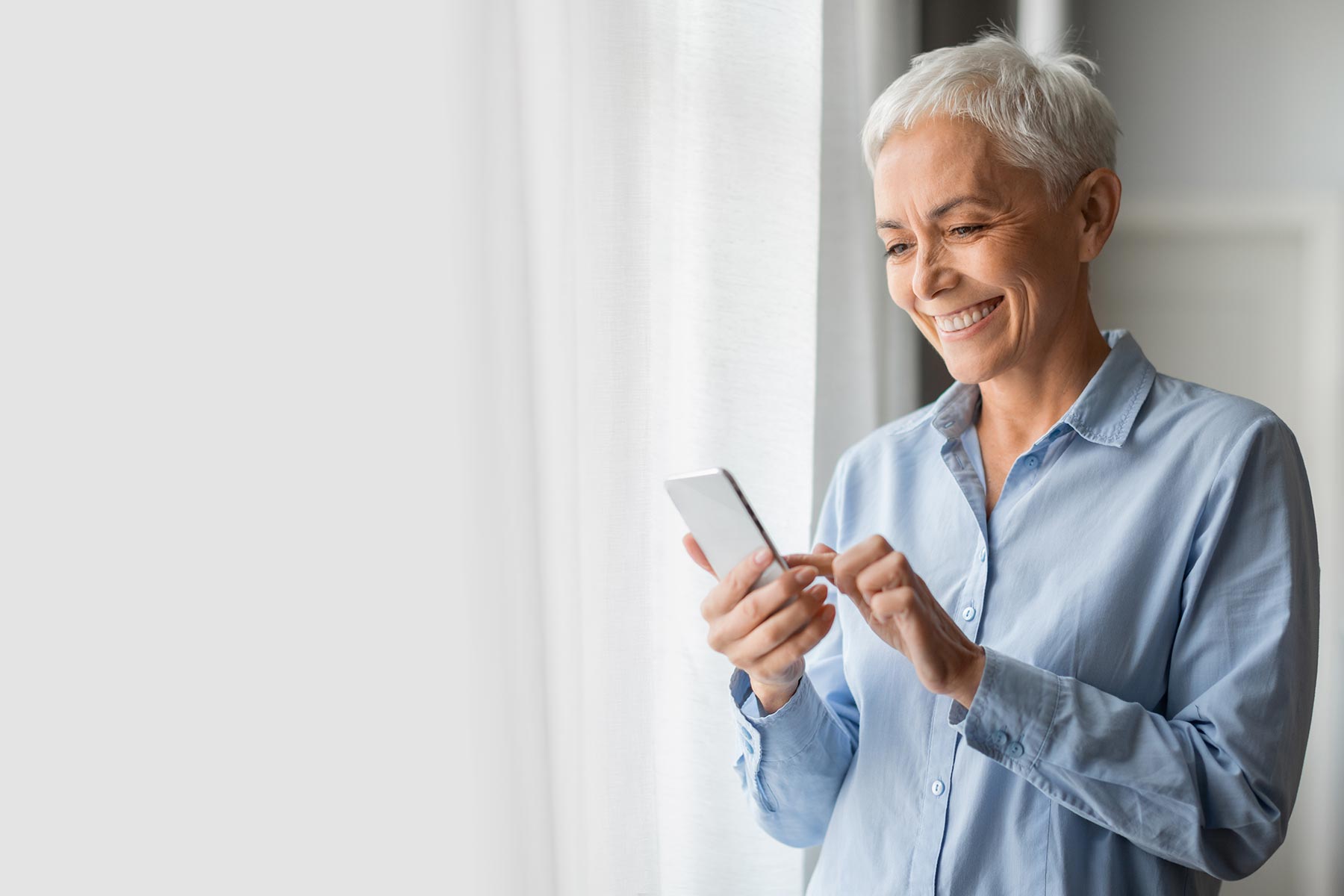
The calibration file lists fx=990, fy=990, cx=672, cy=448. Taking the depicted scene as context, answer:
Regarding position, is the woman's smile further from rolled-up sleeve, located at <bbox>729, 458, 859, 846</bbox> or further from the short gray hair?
rolled-up sleeve, located at <bbox>729, 458, 859, 846</bbox>

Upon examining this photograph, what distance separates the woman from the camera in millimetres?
858

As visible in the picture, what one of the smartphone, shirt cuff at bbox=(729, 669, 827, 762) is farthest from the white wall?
the smartphone

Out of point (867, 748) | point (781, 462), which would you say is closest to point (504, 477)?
point (867, 748)

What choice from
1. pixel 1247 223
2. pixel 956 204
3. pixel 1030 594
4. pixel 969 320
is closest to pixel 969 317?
pixel 969 320

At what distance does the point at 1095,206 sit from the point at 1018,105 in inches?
6.0

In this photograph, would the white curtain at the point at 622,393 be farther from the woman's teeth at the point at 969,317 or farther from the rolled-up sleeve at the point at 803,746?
the woman's teeth at the point at 969,317

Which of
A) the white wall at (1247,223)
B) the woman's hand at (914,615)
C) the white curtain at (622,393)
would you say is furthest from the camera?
the white wall at (1247,223)

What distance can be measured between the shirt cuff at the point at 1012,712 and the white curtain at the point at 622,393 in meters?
0.44

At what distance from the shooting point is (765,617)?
0.91 m

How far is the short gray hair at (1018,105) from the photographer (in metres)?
0.99

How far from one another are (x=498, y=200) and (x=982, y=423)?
61 cm

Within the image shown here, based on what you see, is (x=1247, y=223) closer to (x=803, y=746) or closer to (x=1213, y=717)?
(x=1213, y=717)

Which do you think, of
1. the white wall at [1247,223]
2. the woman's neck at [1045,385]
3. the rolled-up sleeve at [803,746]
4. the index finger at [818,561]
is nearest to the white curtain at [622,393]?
the rolled-up sleeve at [803,746]

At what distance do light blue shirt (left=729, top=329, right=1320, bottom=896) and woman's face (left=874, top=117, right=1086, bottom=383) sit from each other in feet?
0.32
